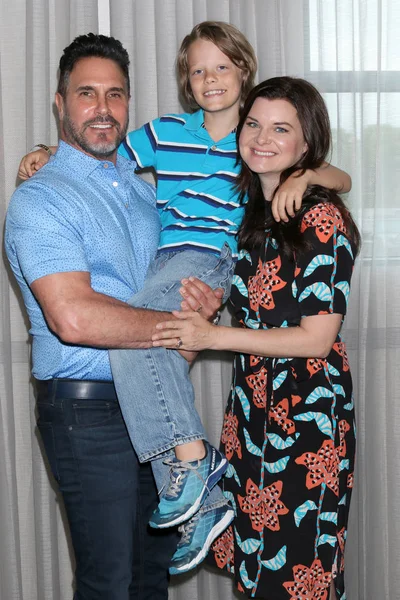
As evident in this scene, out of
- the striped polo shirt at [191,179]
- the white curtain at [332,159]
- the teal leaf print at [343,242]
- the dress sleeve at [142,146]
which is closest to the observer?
the teal leaf print at [343,242]

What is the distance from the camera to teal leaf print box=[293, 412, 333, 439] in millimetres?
1975

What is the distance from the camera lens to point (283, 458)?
1993mm

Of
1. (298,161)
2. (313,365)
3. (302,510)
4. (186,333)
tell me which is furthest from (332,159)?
(302,510)

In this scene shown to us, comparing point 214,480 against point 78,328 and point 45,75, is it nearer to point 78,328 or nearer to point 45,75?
point 78,328

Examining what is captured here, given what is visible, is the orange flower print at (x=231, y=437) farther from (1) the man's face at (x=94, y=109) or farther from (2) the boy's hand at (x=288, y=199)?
(1) the man's face at (x=94, y=109)

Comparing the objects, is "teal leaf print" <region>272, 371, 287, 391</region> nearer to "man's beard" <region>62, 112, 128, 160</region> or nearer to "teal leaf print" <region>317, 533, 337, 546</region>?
"teal leaf print" <region>317, 533, 337, 546</region>

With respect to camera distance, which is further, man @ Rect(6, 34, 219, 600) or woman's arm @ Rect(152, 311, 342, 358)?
woman's arm @ Rect(152, 311, 342, 358)

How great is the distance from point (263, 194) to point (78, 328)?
2.34 ft

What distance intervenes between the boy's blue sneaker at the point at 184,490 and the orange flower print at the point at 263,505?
158 mm

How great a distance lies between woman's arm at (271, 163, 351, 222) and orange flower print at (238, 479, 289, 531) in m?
0.73

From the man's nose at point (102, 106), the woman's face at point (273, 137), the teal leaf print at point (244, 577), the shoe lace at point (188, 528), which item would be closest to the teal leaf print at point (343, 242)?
the woman's face at point (273, 137)

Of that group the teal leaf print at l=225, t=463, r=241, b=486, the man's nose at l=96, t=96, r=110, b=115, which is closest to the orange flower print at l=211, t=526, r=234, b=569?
the teal leaf print at l=225, t=463, r=241, b=486

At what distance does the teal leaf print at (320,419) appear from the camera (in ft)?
6.48

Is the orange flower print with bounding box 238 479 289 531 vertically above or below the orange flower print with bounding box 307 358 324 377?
below
